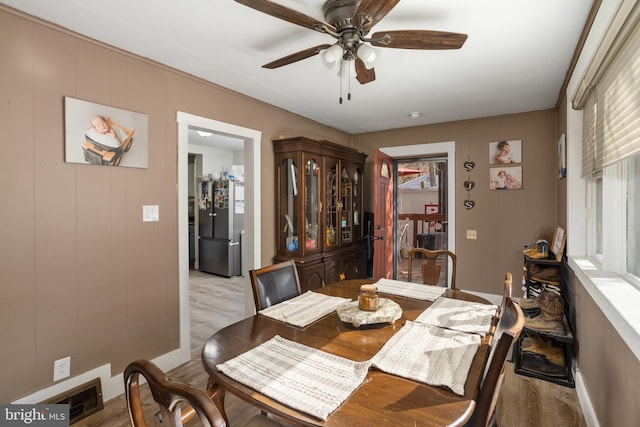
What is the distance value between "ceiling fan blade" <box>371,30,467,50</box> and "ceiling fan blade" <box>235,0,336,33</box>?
0.82 ft

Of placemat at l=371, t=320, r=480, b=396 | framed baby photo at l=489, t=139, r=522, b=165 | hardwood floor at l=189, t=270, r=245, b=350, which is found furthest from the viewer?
framed baby photo at l=489, t=139, r=522, b=165

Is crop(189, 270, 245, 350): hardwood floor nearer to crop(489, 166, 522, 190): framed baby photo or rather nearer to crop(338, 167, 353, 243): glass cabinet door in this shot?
crop(338, 167, 353, 243): glass cabinet door

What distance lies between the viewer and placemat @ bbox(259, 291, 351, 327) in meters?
1.54

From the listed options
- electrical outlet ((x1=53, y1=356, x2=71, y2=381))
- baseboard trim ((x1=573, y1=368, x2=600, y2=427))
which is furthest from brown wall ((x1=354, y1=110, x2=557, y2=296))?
electrical outlet ((x1=53, y1=356, x2=71, y2=381))

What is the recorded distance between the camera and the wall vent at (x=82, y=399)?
1881 mm

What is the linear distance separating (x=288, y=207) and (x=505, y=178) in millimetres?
2529

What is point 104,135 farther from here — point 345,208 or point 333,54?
point 345,208

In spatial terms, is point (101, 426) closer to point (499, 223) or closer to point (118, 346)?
point (118, 346)

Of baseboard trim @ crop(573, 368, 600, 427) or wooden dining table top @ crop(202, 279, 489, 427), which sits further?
baseboard trim @ crop(573, 368, 600, 427)

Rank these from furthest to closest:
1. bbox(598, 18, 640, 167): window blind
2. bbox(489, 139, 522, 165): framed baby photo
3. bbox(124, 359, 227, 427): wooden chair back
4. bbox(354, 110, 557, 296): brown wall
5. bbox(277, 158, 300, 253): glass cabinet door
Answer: bbox(489, 139, 522, 165): framed baby photo, bbox(354, 110, 557, 296): brown wall, bbox(277, 158, 300, 253): glass cabinet door, bbox(598, 18, 640, 167): window blind, bbox(124, 359, 227, 427): wooden chair back

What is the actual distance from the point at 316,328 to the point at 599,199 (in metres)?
2.13

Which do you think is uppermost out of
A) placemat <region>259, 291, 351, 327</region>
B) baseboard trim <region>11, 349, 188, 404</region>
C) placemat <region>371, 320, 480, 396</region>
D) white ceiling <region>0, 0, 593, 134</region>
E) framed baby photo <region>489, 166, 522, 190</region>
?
white ceiling <region>0, 0, 593, 134</region>

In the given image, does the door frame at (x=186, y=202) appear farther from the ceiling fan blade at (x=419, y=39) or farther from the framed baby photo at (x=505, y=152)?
the framed baby photo at (x=505, y=152)

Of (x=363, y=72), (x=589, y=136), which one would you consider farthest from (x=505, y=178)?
(x=363, y=72)
